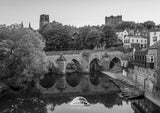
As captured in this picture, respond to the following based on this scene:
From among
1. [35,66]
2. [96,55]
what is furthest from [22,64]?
[96,55]

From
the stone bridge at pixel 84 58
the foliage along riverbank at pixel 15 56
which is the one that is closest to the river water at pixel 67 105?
the foliage along riverbank at pixel 15 56

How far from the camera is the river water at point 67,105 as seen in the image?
23.8 m

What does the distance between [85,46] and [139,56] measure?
111 ft

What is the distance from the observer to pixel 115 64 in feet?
198

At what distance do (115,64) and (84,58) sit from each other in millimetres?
9032

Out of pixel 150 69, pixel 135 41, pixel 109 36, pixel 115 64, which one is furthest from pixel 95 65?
pixel 150 69

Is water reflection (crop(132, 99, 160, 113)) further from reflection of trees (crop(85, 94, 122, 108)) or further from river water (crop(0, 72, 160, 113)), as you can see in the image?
reflection of trees (crop(85, 94, 122, 108))

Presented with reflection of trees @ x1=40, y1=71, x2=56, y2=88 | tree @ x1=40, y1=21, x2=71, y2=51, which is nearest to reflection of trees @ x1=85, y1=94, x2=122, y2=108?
reflection of trees @ x1=40, y1=71, x2=56, y2=88

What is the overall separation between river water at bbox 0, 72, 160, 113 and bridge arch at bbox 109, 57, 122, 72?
24708 mm

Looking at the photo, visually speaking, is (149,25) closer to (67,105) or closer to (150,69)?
(150,69)

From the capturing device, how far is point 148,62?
1204 inches

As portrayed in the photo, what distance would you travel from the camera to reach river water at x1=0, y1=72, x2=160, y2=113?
78.1 feet

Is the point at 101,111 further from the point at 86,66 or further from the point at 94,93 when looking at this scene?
the point at 86,66

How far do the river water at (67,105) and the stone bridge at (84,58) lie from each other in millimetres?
24253
